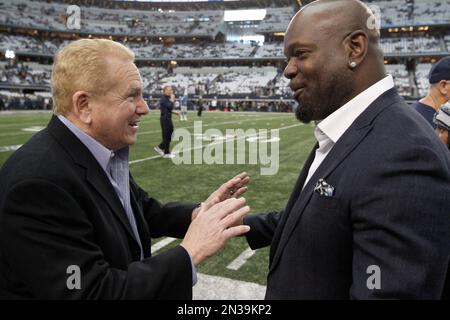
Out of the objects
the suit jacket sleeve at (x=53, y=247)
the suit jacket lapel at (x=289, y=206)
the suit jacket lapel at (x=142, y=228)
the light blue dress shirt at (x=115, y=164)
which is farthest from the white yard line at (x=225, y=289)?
the suit jacket sleeve at (x=53, y=247)

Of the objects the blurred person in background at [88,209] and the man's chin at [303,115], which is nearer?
the blurred person in background at [88,209]

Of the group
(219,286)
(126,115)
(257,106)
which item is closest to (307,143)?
(219,286)

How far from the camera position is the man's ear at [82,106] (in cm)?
184

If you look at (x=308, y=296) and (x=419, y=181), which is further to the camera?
(x=308, y=296)

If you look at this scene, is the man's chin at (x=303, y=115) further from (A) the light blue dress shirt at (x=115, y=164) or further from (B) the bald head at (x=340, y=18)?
(A) the light blue dress shirt at (x=115, y=164)

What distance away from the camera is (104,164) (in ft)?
6.44

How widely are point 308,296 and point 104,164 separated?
1.18 meters

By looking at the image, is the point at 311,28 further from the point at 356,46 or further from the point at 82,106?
the point at 82,106
